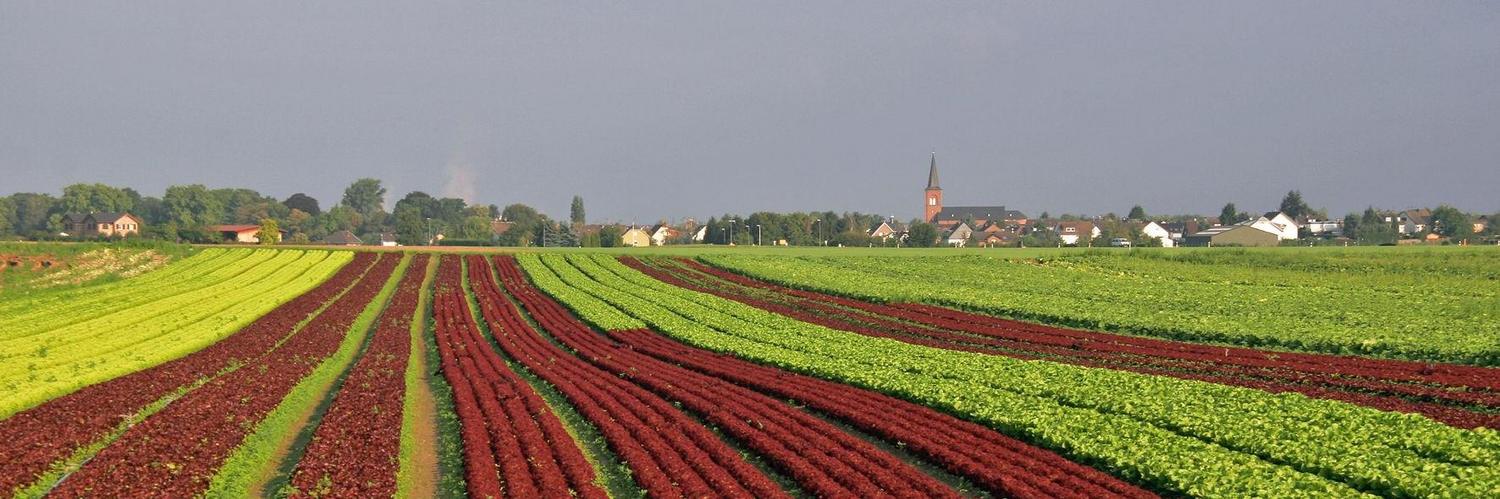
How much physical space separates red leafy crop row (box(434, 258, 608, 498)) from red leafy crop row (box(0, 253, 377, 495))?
7.66 m

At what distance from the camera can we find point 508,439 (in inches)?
813

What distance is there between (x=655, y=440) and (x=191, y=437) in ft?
32.2

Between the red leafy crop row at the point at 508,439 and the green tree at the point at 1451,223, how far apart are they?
182m

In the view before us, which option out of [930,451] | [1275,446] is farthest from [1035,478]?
[1275,446]

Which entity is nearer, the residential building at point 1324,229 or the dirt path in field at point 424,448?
the dirt path in field at point 424,448

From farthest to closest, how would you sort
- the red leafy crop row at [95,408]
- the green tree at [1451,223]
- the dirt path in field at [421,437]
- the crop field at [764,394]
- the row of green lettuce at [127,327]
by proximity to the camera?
the green tree at [1451,223] < the row of green lettuce at [127,327] < the red leafy crop row at [95,408] < the dirt path in field at [421,437] < the crop field at [764,394]

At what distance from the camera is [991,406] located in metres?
22.5

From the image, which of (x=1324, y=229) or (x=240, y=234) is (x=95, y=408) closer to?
(x=240, y=234)

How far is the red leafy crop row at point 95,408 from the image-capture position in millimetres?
18770

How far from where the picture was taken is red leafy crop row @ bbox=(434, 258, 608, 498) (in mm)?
17266

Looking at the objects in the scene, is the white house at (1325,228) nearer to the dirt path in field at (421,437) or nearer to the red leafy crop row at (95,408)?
the dirt path in field at (421,437)

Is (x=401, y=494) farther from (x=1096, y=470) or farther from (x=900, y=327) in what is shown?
(x=900, y=327)

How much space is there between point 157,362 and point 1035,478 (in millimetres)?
30277

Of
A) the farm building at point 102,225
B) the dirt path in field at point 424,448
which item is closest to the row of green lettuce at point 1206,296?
the dirt path in field at point 424,448
